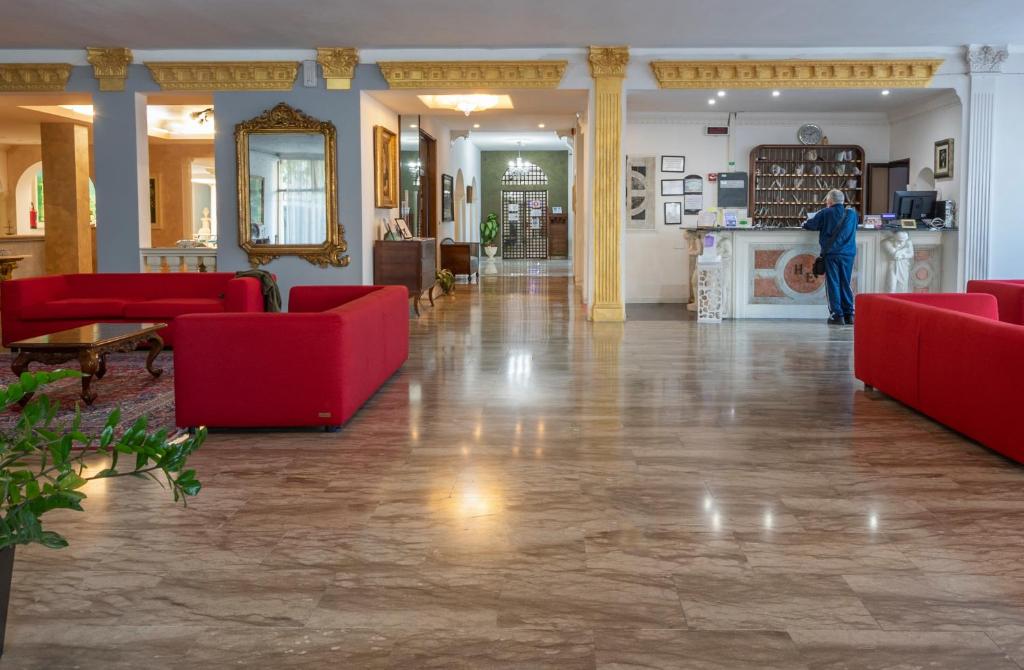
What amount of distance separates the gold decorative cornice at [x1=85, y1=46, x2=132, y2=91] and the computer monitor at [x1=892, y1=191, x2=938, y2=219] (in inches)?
346

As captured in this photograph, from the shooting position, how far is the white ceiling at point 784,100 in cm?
1120

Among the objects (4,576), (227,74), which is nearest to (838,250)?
(227,74)

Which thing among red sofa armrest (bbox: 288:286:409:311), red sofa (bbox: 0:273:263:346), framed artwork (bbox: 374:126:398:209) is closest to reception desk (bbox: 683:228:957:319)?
framed artwork (bbox: 374:126:398:209)

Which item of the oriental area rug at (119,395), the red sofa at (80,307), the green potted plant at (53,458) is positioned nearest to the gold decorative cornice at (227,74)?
the red sofa at (80,307)

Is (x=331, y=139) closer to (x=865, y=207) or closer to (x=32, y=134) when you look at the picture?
(x=865, y=207)

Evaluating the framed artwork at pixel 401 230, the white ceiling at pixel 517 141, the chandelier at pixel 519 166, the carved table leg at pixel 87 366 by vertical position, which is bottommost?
the carved table leg at pixel 87 366

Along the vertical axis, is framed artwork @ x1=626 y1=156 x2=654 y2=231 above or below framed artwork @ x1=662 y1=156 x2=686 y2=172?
below

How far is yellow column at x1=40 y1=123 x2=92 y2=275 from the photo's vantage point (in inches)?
596

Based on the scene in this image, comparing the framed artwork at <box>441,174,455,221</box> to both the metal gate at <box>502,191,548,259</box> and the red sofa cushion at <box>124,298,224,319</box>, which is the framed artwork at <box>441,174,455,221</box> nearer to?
the metal gate at <box>502,191,548,259</box>

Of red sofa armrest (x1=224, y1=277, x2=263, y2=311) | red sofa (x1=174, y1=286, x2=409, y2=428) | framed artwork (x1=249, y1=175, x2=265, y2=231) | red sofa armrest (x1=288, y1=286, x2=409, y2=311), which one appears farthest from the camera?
framed artwork (x1=249, y1=175, x2=265, y2=231)

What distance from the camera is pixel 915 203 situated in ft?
37.2

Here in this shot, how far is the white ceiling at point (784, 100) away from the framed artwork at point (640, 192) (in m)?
0.76

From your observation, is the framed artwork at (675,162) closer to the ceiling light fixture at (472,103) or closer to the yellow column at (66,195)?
the ceiling light fixture at (472,103)

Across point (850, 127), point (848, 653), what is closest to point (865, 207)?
point (850, 127)
